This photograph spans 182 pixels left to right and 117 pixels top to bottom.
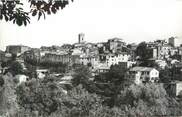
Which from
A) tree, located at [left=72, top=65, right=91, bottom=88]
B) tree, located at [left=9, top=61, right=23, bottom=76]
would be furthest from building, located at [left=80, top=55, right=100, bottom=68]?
tree, located at [left=9, top=61, right=23, bottom=76]

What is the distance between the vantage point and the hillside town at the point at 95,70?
7.95 metres

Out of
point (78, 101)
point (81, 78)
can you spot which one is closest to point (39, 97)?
point (78, 101)

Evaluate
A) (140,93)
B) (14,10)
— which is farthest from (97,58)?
(14,10)

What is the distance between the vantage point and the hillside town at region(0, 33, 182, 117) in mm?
7949

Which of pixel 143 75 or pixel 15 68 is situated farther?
pixel 143 75

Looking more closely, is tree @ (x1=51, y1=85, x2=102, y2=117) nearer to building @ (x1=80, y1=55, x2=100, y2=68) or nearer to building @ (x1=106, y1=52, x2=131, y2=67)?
building @ (x1=80, y1=55, x2=100, y2=68)

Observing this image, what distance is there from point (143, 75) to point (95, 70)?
1.79 m

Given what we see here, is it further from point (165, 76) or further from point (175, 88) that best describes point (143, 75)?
point (175, 88)

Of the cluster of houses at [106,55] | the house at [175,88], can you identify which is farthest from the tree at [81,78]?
the house at [175,88]

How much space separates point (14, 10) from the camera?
1055 millimetres

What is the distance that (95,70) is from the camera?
12266mm

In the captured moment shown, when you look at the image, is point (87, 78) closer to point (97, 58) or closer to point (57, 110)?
point (57, 110)

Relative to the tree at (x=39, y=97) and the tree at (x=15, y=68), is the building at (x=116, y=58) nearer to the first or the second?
the tree at (x=15, y=68)

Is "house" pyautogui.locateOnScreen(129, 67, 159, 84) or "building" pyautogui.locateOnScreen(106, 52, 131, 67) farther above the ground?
"building" pyautogui.locateOnScreen(106, 52, 131, 67)
